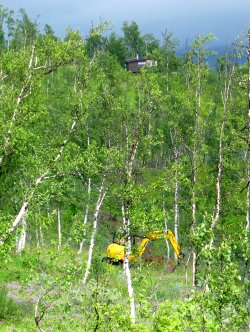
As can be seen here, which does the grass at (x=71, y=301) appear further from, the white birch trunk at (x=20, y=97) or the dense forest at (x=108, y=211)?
the white birch trunk at (x=20, y=97)

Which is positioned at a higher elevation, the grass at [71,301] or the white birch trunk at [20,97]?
the white birch trunk at [20,97]

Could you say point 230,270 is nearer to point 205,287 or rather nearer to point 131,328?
point 205,287

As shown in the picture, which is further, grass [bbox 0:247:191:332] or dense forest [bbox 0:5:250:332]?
grass [bbox 0:247:191:332]

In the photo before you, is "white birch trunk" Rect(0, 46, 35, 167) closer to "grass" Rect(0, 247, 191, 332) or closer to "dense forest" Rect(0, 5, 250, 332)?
"dense forest" Rect(0, 5, 250, 332)

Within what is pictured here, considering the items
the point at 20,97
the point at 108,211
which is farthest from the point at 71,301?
the point at 108,211

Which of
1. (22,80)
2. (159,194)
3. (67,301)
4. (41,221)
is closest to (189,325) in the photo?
(67,301)

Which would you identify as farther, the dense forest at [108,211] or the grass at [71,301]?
the grass at [71,301]

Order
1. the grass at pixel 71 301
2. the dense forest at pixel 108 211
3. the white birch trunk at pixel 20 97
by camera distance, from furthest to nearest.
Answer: the white birch trunk at pixel 20 97 < the grass at pixel 71 301 < the dense forest at pixel 108 211

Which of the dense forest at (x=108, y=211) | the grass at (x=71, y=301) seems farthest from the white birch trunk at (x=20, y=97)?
the grass at (x=71, y=301)

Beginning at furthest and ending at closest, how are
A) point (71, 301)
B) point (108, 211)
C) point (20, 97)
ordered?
1. point (108, 211)
2. point (20, 97)
3. point (71, 301)

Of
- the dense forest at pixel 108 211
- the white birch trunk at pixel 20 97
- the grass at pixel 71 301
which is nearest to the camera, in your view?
the dense forest at pixel 108 211

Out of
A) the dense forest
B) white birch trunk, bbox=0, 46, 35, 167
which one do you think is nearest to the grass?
the dense forest

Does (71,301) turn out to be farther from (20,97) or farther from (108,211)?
(108,211)

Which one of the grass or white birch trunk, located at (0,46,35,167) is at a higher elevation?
white birch trunk, located at (0,46,35,167)
